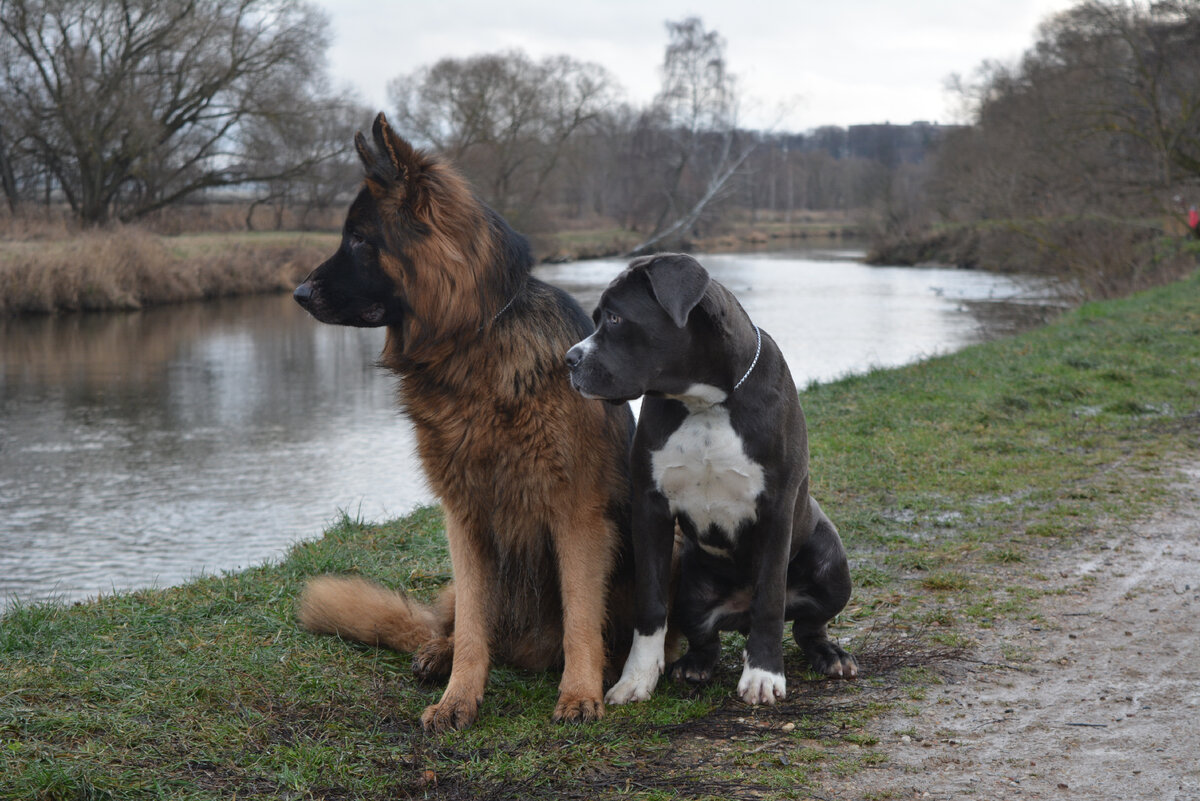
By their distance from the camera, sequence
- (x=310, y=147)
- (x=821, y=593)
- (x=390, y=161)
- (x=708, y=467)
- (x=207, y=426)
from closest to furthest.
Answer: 1. (x=708, y=467)
2. (x=390, y=161)
3. (x=821, y=593)
4. (x=207, y=426)
5. (x=310, y=147)

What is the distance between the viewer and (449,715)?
3645 mm

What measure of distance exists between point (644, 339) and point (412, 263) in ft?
3.14

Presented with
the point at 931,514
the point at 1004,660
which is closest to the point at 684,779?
the point at 1004,660

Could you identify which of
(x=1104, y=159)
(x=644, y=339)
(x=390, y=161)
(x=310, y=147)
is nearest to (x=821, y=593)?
(x=644, y=339)

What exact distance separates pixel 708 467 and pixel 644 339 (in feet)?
1.70

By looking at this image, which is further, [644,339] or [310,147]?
[310,147]

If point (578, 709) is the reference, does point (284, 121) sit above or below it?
above

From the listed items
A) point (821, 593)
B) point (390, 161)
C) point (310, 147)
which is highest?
point (310, 147)

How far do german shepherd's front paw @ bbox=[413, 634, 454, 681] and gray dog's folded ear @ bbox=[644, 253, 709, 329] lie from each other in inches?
67.0

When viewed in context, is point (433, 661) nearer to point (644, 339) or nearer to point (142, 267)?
point (644, 339)

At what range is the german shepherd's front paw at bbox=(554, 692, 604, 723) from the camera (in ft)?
11.9

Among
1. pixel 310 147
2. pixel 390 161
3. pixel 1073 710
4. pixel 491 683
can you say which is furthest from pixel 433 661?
pixel 310 147

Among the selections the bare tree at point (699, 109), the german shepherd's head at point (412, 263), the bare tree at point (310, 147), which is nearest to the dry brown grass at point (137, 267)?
the bare tree at point (310, 147)

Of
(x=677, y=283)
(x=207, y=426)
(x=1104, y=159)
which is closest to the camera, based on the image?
(x=677, y=283)
